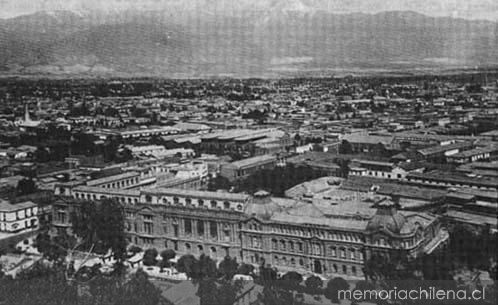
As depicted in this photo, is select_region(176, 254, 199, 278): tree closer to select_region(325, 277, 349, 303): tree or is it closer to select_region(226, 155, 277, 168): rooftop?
select_region(325, 277, 349, 303): tree

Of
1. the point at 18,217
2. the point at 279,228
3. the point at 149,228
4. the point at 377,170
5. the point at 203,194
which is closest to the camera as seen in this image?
the point at 279,228

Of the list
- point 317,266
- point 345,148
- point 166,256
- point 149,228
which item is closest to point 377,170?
point 345,148

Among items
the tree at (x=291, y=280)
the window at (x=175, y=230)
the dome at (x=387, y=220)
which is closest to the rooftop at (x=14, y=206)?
the window at (x=175, y=230)

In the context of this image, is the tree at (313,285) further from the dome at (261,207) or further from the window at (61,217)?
the window at (61,217)

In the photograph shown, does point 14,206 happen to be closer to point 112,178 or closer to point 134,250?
point 112,178

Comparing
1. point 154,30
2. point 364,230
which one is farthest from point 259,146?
point 364,230
